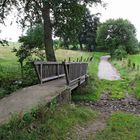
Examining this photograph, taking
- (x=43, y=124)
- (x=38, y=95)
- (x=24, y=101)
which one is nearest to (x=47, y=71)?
(x=38, y=95)

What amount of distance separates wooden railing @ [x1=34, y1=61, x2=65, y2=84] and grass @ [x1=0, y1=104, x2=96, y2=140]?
290 centimetres

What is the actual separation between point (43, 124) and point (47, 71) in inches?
275

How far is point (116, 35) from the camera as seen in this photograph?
8306 centimetres

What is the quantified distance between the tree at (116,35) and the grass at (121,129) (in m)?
68.3

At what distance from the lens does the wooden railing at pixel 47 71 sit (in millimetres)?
13609

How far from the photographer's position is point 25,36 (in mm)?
19094

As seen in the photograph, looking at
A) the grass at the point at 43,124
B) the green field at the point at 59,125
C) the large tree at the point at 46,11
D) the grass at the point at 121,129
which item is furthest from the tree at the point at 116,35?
the grass at the point at 43,124

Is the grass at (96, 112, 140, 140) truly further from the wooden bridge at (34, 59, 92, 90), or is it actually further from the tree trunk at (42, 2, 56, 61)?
the tree trunk at (42, 2, 56, 61)

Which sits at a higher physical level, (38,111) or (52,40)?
(52,40)

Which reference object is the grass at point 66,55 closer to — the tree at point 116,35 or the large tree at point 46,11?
the tree at point 116,35

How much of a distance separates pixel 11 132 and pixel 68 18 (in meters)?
15.6

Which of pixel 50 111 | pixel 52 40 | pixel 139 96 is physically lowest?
pixel 139 96

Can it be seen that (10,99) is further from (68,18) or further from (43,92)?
(68,18)

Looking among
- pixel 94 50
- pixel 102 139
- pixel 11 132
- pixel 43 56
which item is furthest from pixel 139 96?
pixel 94 50
